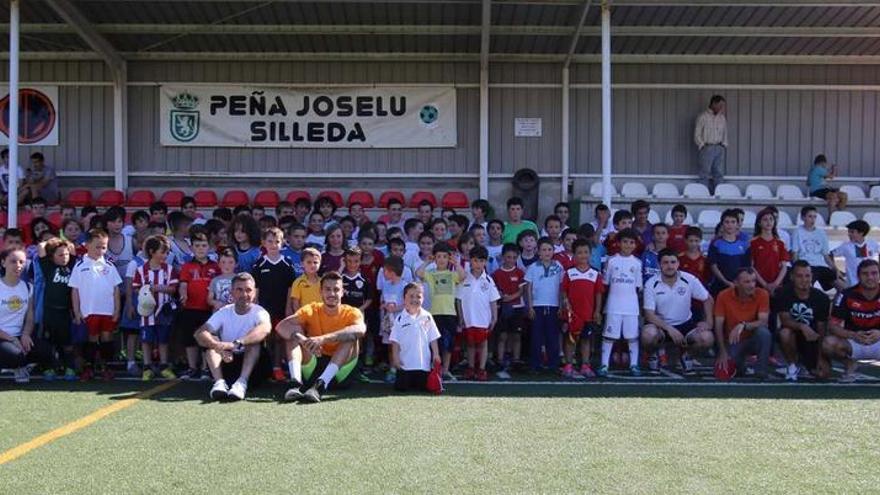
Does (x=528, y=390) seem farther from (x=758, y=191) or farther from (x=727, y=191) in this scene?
(x=758, y=191)

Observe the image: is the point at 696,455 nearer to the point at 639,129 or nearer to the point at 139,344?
the point at 139,344

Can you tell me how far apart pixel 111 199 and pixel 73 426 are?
826 cm

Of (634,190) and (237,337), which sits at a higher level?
(634,190)

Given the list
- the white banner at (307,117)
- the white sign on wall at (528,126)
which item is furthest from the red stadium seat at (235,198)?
the white sign on wall at (528,126)

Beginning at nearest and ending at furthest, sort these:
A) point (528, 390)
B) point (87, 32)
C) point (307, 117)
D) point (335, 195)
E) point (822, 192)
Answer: point (528, 390), point (87, 32), point (822, 192), point (335, 195), point (307, 117)

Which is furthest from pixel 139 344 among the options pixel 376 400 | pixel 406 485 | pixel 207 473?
pixel 406 485

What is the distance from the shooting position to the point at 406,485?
13.3 feet

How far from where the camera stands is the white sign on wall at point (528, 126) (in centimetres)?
1384

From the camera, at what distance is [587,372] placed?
7.82 meters

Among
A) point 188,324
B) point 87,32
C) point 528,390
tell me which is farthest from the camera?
point 87,32

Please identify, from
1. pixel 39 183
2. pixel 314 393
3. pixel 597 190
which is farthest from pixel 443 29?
pixel 314 393

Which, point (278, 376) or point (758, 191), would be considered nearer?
point (278, 376)

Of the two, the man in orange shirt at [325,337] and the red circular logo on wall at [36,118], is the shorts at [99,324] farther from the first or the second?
the red circular logo on wall at [36,118]

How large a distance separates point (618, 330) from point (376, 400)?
2.77m
